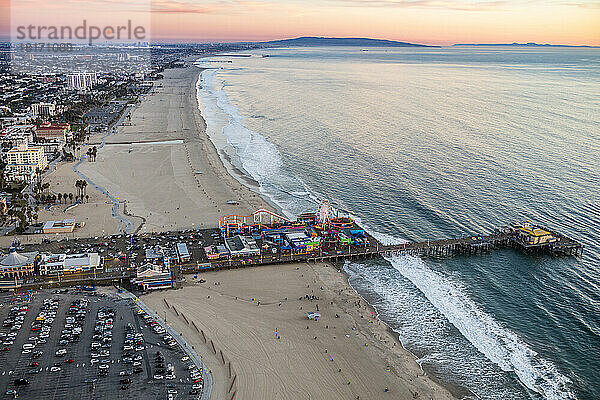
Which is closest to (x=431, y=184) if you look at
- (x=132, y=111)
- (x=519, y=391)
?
(x=519, y=391)

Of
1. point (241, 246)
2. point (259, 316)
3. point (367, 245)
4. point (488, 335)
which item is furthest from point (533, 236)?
point (259, 316)

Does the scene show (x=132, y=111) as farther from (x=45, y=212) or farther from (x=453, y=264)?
(x=453, y=264)

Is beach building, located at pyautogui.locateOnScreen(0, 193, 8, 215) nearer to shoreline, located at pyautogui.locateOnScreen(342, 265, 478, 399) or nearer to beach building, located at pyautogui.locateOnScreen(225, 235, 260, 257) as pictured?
beach building, located at pyautogui.locateOnScreen(225, 235, 260, 257)

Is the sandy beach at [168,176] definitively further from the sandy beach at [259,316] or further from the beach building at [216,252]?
the beach building at [216,252]

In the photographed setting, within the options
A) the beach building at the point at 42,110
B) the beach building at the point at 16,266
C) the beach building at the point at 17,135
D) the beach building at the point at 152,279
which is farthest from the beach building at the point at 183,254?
the beach building at the point at 42,110

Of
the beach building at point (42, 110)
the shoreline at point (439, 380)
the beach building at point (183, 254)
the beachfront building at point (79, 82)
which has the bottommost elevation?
the shoreline at point (439, 380)

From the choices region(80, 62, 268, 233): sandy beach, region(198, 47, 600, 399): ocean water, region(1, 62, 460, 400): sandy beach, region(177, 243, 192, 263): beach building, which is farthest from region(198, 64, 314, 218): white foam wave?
region(177, 243, 192, 263): beach building
